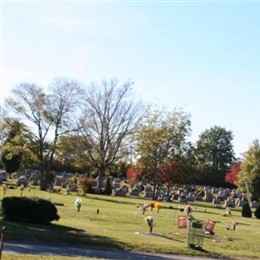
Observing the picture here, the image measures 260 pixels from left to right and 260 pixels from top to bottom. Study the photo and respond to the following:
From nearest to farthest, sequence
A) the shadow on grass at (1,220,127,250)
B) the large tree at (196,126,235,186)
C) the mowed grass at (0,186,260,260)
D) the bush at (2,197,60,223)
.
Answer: the shadow on grass at (1,220,127,250) → the mowed grass at (0,186,260,260) → the bush at (2,197,60,223) → the large tree at (196,126,235,186)

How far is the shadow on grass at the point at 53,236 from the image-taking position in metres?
19.0

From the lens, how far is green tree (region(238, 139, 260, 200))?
231 feet

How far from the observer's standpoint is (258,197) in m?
70.8

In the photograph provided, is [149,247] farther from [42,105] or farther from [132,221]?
[42,105]

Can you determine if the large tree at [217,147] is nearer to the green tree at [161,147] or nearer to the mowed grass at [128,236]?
the green tree at [161,147]

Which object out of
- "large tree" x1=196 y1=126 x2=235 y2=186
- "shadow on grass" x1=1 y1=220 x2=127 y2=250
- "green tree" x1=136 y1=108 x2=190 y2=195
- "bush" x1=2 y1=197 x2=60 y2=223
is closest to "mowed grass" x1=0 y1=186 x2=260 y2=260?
"shadow on grass" x1=1 y1=220 x2=127 y2=250

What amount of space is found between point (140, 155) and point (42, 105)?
14.5 metres

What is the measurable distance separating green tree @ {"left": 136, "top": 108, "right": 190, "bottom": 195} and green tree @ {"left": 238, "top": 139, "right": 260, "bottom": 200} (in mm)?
8814

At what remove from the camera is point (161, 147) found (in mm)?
68625

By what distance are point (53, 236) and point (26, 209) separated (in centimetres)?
363

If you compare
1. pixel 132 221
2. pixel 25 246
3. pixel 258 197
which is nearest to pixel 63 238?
pixel 25 246

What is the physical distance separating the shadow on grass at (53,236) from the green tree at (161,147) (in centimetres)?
4509

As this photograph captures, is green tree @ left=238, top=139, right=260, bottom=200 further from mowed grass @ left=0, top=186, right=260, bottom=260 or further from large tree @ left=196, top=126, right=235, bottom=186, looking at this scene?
large tree @ left=196, top=126, right=235, bottom=186

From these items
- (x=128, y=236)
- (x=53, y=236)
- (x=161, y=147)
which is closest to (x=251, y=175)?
(x=161, y=147)
